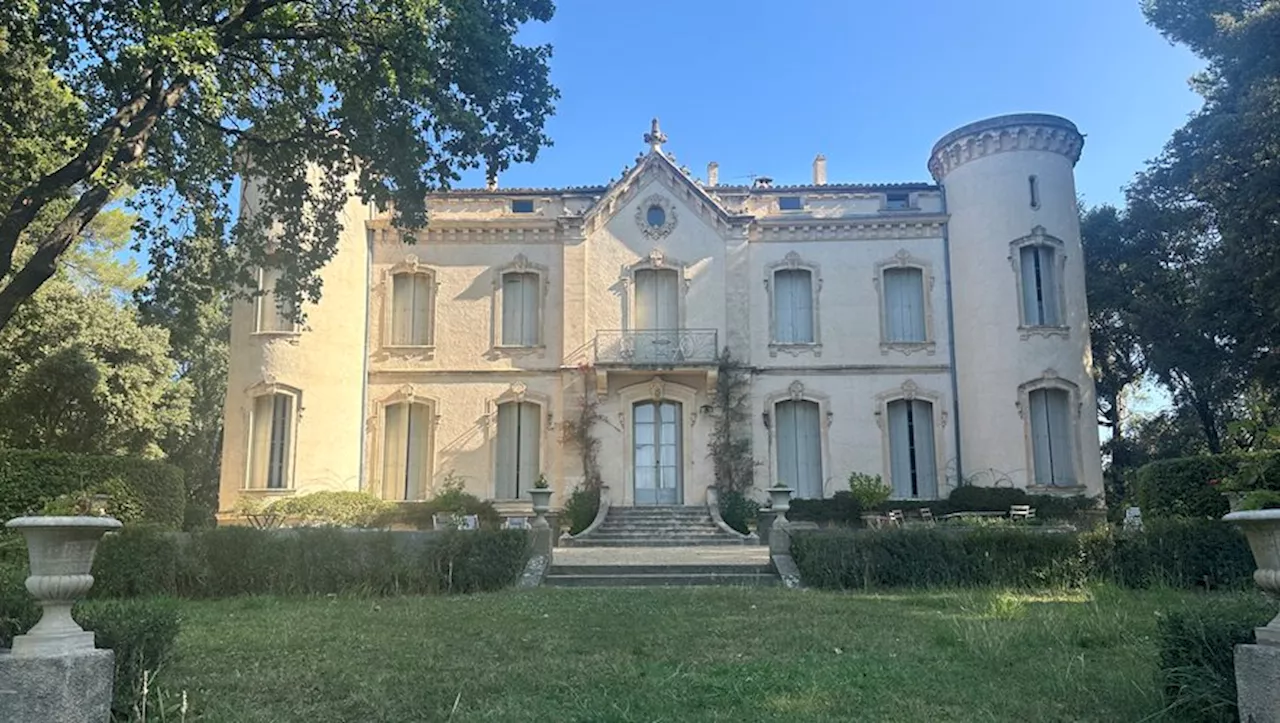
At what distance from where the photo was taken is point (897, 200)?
2217 centimetres

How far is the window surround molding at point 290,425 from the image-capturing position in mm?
19609

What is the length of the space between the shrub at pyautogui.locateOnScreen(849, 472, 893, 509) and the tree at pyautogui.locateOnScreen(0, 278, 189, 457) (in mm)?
15769

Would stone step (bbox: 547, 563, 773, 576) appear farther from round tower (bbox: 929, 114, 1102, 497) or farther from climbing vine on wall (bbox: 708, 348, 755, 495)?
round tower (bbox: 929, 114, 1102, 497)

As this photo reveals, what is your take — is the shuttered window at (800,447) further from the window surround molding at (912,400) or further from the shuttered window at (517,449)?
the shuttered window at (517,449)

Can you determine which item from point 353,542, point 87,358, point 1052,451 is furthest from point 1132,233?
point 87,358

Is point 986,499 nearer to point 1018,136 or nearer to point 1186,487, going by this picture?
point 1186,487

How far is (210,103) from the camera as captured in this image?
344 inches

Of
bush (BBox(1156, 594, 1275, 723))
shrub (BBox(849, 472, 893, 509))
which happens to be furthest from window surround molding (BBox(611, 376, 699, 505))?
bush (BBox(1156, 594, 1275, 723))

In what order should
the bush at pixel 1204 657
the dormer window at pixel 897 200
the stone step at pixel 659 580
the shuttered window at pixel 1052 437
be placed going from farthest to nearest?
the dormer window at pixel 897 200, the shuttered window at pixel 1052 437, the stone step at pixel 659 580, the bush at pixel 1204 657

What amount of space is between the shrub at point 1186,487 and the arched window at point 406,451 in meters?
14.6

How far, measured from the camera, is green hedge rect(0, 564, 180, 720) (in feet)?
15.4

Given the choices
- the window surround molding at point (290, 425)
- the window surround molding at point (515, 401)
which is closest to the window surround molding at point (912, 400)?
the window surround molding at point (515, 401)

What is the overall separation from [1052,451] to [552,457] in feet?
36.8

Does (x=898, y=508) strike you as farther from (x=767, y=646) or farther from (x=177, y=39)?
(x=177, y=39)
